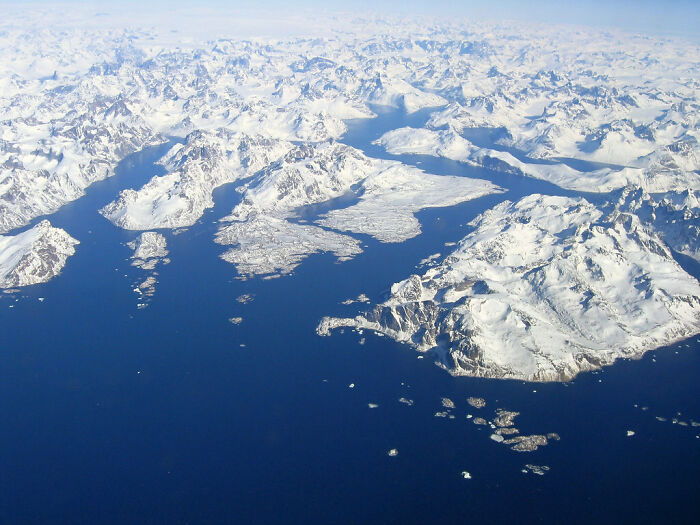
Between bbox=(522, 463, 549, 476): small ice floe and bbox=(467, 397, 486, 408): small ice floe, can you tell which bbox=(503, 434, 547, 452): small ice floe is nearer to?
bbox=(522, 463, 549, 476): small ice floe

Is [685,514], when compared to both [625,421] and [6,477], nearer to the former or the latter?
[625,421]

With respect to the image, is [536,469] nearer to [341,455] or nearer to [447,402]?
[447,402]

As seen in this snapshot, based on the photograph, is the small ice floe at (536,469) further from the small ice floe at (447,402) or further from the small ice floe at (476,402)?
the small ice floe at (447,402)

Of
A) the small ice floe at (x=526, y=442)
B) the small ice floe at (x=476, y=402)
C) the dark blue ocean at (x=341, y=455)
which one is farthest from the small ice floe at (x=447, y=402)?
the small ice floe at (x=526, y=442)

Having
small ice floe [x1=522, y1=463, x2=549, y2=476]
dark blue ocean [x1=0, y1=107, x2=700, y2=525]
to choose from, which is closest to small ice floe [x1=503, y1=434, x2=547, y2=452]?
dark blue ocean [x1=0, y1=107, x2=700, y2=525]

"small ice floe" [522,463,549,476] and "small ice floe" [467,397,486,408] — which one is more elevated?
"small ice floe" [467,397,486,408]
